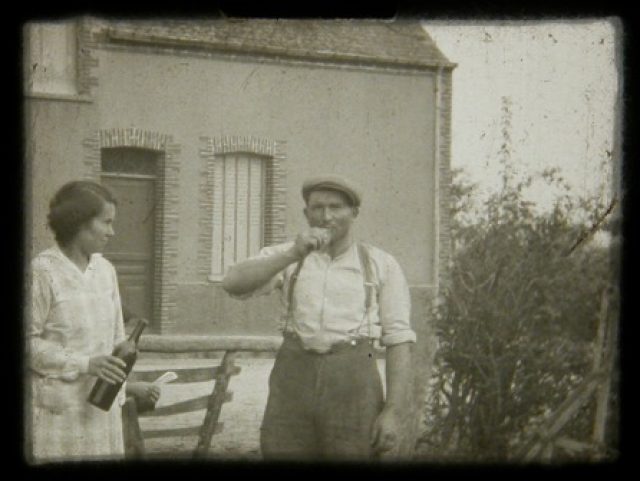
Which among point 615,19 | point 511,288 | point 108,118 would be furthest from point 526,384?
point 108,118

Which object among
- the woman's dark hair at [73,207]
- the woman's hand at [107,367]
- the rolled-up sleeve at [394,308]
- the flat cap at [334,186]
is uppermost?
the flat cap at [334,186]

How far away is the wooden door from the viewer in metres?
6.07

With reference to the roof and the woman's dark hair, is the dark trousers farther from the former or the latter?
the roof

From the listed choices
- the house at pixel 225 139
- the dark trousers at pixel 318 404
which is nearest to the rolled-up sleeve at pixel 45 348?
the house at pixel 225 139

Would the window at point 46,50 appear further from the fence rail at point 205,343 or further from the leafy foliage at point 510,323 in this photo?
the leafy foliage at point 510,323

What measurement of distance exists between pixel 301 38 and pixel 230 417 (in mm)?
2237

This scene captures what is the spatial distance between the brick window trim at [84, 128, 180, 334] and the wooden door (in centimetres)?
4

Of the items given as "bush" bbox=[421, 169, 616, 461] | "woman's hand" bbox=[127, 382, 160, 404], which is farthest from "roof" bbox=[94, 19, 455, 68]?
"woman's hand" bbox=[127, 382, 160, 404]

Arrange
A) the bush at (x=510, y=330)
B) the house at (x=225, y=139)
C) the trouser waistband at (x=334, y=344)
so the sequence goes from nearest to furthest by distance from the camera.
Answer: the trouser waistband at (x=334, y=344)
the house at (x=225, y=139)
the bush at (x=510, y=330)

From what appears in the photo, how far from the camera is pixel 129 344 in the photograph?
6043 mm

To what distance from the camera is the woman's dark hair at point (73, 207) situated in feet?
19.8

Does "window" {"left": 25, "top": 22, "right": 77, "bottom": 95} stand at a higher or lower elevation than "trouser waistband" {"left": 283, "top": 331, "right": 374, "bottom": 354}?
higher

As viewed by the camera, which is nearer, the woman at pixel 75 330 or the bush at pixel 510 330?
the woman at pixel 75 330

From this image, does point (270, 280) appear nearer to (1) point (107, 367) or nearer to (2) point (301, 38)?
(1) point (107, 367)
